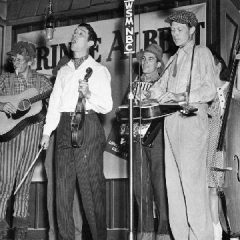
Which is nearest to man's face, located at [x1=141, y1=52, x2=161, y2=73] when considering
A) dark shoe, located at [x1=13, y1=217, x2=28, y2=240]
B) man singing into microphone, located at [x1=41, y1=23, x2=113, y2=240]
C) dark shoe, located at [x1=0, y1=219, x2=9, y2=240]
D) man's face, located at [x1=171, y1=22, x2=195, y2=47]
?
man singing into microphone, located at [x1=41, y1=23, x2=113, y2=240]

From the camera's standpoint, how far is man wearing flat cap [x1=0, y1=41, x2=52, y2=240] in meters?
4.73

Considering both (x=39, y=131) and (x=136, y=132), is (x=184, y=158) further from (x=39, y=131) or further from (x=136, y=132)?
(x=39, y=131)

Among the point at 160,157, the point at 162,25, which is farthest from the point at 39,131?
the point at 162,25

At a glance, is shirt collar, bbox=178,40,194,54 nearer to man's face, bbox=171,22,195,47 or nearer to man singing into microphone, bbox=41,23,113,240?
man's face, bbox=171,22,195,47

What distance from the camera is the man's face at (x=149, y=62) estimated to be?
15.0 ft

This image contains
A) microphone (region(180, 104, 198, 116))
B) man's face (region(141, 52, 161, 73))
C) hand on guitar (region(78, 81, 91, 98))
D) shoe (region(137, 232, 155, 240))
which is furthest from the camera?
man's face (region(141, 52, 161, 73))

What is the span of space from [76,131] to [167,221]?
0.98 metres

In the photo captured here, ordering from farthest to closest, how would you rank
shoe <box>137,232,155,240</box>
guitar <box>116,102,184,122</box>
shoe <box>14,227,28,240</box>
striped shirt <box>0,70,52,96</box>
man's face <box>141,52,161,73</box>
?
striped shirt <box>0,70,52,96</box> < shoe <box>14,227,28,240</box> < man's face <box>141,52,161,73</box> < shoe <box>137,232,155,240</box> < guitar <box>116,102,184,122</box>

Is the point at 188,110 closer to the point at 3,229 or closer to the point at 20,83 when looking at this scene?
the point at 20,83

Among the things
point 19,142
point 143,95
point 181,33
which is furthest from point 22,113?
point 181,33

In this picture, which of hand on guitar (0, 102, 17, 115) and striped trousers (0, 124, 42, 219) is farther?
hand on guitar (0, 102, 17, 115)

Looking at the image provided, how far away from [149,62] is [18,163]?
148 centimetres

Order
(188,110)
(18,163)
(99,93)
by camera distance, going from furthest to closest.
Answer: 1. (18,163)
2. (99,93)
3. (188,110)

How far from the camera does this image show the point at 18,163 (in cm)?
482
